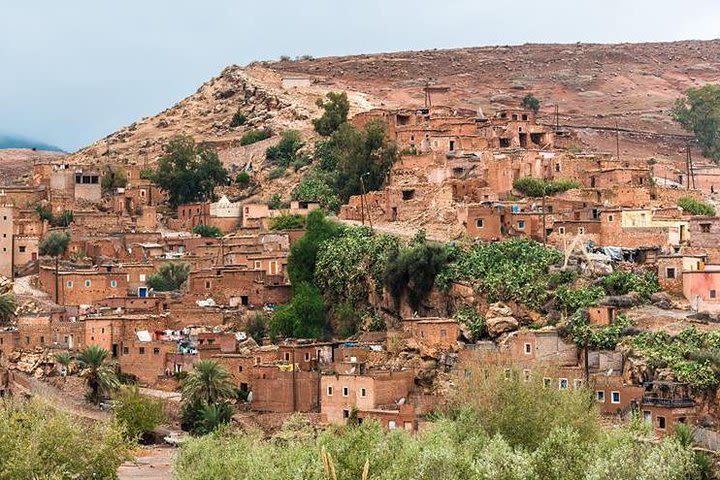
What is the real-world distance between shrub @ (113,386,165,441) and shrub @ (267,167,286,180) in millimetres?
19603

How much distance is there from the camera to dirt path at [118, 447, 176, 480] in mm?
42638

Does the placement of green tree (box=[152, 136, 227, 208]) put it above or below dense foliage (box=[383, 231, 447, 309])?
above

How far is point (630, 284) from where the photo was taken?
4756cm

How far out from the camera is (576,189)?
55.2 metres

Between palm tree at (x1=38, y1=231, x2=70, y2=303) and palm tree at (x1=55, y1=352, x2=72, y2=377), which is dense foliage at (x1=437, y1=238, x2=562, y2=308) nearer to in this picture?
palm tree at (x1=55, y1=352, x2=72, y2=377)

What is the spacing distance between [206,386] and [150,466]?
346 centimetres

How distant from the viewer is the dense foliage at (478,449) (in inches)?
1284

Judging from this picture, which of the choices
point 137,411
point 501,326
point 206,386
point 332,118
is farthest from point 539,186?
point 137,411

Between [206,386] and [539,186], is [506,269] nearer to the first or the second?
[539,186]

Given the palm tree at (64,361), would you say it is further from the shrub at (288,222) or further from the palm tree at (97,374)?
the shrub at (288,222)

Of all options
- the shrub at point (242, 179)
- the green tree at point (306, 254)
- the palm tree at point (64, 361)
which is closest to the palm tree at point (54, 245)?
the green tree at point (306, 254)

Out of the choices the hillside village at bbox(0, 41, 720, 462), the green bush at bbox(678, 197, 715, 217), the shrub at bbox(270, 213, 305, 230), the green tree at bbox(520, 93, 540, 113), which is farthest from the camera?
the green tree at bbox(520, 93, 540, 113)

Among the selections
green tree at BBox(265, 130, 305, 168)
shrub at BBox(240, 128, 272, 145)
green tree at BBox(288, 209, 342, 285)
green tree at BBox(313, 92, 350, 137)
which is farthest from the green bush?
shrub at BBox(240, 128, 272, 145)

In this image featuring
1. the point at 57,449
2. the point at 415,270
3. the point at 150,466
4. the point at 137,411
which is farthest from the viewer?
the point at 415,270
